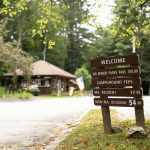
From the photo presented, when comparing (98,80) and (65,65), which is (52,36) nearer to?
(65,65)

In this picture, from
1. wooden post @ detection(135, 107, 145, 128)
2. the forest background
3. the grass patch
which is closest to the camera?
the grass patch

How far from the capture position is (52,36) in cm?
6862

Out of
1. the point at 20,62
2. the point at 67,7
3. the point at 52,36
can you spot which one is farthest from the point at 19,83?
the point at 67,7

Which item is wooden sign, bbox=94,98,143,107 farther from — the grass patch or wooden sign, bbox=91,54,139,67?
wooden sign, bbox=91,54,139,67

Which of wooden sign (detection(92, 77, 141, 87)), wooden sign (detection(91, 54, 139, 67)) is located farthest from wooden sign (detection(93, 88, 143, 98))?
wooden sign (detection(91, 54, 139, 67))

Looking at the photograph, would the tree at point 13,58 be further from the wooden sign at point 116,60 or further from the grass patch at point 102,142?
the grass patch at point 102,142

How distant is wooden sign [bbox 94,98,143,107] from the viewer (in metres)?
9.80

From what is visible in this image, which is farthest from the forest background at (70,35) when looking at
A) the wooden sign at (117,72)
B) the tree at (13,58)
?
the wooden sign at (117,72)

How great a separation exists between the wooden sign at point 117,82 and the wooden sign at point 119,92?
12cm

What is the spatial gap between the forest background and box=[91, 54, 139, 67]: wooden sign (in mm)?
2417

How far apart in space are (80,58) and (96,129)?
222 feet

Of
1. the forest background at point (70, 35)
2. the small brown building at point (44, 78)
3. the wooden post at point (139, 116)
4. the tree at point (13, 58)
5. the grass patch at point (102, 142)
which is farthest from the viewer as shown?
the small brown building at point (44, 78)

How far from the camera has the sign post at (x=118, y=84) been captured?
9.87 metres

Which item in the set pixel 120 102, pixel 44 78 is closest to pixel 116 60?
pixel 120 102
